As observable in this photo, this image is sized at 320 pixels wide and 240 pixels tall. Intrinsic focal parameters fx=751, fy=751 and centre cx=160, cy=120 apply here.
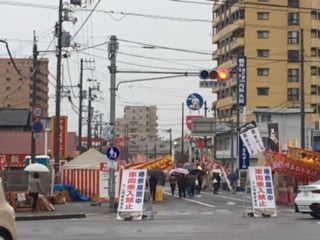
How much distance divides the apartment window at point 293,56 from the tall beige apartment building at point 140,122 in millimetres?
56067

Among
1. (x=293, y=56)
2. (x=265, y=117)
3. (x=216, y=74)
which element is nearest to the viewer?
(x=216, y=74)

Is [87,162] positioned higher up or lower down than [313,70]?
lower down

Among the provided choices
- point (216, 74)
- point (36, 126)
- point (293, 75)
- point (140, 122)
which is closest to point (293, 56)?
point (293, 75)

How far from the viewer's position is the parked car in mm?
27078

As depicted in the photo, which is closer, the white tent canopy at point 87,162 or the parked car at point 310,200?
the parked car at point 310,200

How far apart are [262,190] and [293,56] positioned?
72384 millimetres

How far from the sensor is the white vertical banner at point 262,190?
29562mm

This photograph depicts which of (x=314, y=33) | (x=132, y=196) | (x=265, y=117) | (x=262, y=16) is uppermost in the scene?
(x=262, y=16)

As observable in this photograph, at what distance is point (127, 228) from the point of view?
75.4 ft

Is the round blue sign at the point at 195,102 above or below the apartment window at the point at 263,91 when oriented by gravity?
below

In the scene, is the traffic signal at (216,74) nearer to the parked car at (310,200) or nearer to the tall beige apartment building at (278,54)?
the parked car at (310,200)

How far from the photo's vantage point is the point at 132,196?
29.1 metres

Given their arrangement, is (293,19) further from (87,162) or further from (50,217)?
(50,217)

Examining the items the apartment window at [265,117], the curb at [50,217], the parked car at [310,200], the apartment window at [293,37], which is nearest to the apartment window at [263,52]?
the apartment window at [293,37]
